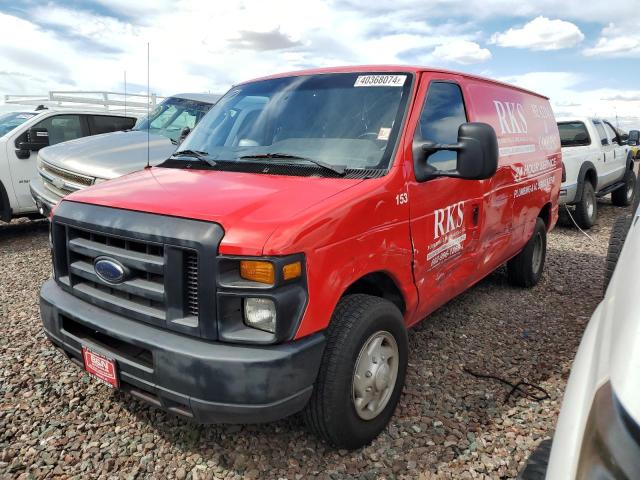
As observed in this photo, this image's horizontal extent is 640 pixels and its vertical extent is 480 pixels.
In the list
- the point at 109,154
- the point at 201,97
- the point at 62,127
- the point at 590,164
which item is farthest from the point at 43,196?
the point at 590,164

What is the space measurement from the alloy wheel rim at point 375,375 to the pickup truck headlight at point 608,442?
146 cm

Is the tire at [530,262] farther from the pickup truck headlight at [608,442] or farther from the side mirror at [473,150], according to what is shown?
the pickup truck headlight at [608,442]

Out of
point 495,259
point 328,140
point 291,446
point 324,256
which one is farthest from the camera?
point 495,259

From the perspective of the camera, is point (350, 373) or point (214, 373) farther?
point (350, 373)

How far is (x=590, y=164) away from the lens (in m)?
8.44

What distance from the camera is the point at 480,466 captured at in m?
2.57

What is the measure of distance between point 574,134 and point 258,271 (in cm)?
908

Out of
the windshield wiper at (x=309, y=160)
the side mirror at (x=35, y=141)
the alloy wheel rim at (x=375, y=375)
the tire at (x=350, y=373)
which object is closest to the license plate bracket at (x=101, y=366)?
the tire at (x=350, y=373)

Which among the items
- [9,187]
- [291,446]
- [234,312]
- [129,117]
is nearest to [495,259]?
[291,446]

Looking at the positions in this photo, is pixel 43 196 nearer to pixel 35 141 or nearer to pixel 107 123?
pixel 35 141

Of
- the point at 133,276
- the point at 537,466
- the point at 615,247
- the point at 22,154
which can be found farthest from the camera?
the point at 22,154

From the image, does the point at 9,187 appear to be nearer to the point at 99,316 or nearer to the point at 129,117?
the point at 129,117

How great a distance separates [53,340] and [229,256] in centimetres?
138

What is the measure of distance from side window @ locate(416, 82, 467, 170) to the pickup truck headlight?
213 centimetres
